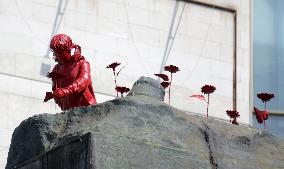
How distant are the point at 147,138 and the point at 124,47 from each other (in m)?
7.74

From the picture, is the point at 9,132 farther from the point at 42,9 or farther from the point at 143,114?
the point at 143,114

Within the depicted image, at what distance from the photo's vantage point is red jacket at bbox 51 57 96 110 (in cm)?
671

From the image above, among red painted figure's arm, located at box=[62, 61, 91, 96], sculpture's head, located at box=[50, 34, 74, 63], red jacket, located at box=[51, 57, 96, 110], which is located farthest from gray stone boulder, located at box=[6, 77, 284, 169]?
sculpture's head, located at box=[50, 34, 74, 63]

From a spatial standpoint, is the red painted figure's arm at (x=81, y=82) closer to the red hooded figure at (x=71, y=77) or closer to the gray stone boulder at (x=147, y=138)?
the red hooded figure at (x=71, y=77)

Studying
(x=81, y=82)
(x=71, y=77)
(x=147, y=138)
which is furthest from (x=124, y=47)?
(x=147, y=138)

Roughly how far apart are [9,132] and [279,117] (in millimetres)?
4942

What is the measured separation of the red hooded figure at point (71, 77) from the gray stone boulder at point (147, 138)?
54.9 inches

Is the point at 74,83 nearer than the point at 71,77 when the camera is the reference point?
Yes

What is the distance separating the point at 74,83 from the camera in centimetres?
677

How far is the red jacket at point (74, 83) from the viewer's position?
671 centimetres

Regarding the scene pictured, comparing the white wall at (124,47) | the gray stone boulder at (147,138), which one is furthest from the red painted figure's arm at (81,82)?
the white wall at (124,47)

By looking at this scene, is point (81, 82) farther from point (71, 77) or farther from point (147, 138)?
point (147, 138)

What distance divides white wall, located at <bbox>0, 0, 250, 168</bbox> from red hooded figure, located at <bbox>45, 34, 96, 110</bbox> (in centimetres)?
427

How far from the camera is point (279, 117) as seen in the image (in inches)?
544
